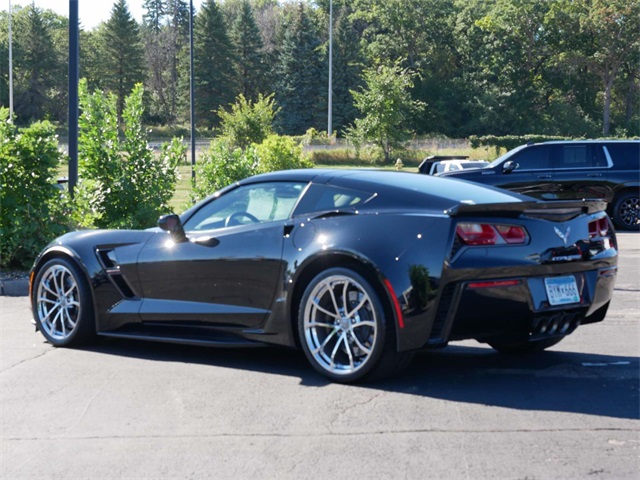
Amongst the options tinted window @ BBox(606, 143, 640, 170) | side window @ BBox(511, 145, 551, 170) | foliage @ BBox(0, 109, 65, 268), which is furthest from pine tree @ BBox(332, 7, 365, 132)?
foliage @ BBox(0, 109, 65, 268)

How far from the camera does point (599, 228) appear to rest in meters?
6.11

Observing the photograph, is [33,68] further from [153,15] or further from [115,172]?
[115,172]

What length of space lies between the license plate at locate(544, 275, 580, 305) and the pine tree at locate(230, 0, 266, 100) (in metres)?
88.2

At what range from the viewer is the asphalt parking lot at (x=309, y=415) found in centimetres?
429

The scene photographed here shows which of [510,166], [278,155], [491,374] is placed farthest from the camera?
[278,155]

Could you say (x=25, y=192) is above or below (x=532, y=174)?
below

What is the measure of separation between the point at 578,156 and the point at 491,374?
13.8m

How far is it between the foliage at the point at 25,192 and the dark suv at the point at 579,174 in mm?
9184

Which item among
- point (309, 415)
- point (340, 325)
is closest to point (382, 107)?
point (340, 325)

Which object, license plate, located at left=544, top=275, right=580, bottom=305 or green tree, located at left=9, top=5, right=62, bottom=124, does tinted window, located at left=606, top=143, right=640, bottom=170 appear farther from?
green tree, located at left=9, top=5, right=62, bottom=124

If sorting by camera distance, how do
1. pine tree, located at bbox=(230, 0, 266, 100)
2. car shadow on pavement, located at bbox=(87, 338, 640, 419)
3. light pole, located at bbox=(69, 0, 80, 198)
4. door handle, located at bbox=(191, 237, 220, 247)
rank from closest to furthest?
1. car shadow on pavement, located at bbox=(87, 338, 640, 419)
2. door handle, located at bbox=(191, 237, 220, 247)
3. light pole, located at bbox=(69, 0, 80, 198)
4. pine tree, located at bbox=(230, 0, 266, 100)

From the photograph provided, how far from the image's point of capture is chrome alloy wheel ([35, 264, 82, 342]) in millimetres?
7160

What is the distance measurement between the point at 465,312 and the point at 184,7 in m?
119

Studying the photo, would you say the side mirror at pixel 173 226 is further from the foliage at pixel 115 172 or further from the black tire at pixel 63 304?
the foliage at pixel 115 172
